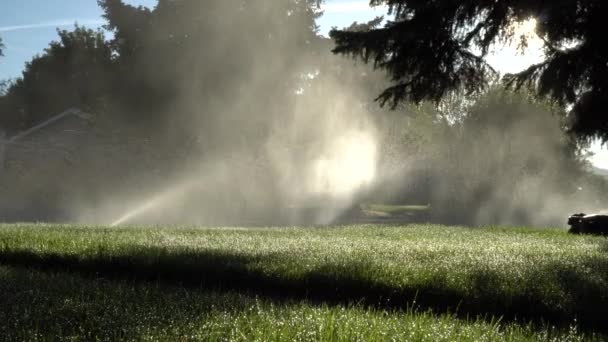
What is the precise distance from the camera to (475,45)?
11.0 metres

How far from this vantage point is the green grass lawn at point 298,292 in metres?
3.26

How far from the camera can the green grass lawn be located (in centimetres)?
326

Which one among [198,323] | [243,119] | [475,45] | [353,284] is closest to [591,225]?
[475,45]

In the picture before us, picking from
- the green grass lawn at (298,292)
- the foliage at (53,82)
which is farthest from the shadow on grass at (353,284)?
the foliage at (53,82)

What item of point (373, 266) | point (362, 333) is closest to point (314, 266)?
point (373, 266)

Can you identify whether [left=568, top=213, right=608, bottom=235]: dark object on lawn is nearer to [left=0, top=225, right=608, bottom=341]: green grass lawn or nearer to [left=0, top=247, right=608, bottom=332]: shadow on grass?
[left=0, top=225, right=608, bottom=341]: green grass lawn

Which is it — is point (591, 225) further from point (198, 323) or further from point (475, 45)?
point (198, 323)

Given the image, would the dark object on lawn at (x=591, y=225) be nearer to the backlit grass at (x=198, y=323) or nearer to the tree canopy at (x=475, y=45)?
the tree canopy at (x=475, y=45)

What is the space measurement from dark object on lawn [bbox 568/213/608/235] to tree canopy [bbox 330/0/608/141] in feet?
10.3

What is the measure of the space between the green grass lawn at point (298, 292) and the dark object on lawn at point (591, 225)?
7.15 meters

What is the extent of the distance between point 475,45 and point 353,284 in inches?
294

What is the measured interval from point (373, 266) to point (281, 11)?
3530 cm

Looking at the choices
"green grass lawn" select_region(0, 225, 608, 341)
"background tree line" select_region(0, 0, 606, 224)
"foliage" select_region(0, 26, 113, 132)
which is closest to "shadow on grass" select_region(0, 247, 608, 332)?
"green grass lawn" select_region(0, 225, 608, 341)

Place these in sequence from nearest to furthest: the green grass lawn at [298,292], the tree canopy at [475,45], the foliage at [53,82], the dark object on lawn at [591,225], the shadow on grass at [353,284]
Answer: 1. the green grass lawn at [298,292]
2. the shadow on grass at [353,284]
3. the tree canopy at [475,45]
4. the dark object on lawn at [591,225]
5. the foliage at [53,82]
